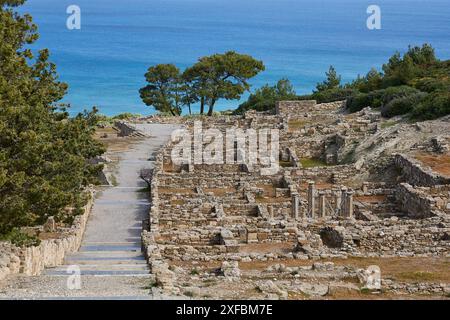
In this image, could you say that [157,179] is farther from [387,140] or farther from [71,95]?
[71,95]

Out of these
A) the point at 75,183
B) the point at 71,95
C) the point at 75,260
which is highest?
the point at 71,95

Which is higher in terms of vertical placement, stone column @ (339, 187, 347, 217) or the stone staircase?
stone column @ (339, 187, 347, 217)

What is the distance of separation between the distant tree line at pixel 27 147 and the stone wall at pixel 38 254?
1.27 feet

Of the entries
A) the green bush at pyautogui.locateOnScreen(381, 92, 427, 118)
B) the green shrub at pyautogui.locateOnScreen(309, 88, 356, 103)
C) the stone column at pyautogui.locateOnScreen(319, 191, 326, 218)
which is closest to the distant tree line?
the stone column at pyautogui.locateOnScreen(319, 191, 326, 218)

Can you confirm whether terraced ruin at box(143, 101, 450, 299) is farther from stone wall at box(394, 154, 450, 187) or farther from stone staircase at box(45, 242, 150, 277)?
stone staircase at box(45, 242, 150, 277)

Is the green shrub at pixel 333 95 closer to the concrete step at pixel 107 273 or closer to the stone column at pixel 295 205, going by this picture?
the stone column at pixel 295 205

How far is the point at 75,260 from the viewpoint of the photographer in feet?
80.7

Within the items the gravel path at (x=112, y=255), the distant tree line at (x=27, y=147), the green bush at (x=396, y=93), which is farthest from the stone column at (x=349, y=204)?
the green bush at (x=396, y=93)

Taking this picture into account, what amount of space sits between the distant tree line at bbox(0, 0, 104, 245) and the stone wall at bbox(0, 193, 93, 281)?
0.39 meters

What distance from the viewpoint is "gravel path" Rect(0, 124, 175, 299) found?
1712cm

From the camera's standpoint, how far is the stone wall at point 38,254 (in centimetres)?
2044

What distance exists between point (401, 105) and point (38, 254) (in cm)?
3410

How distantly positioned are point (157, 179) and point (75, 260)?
13163mm
